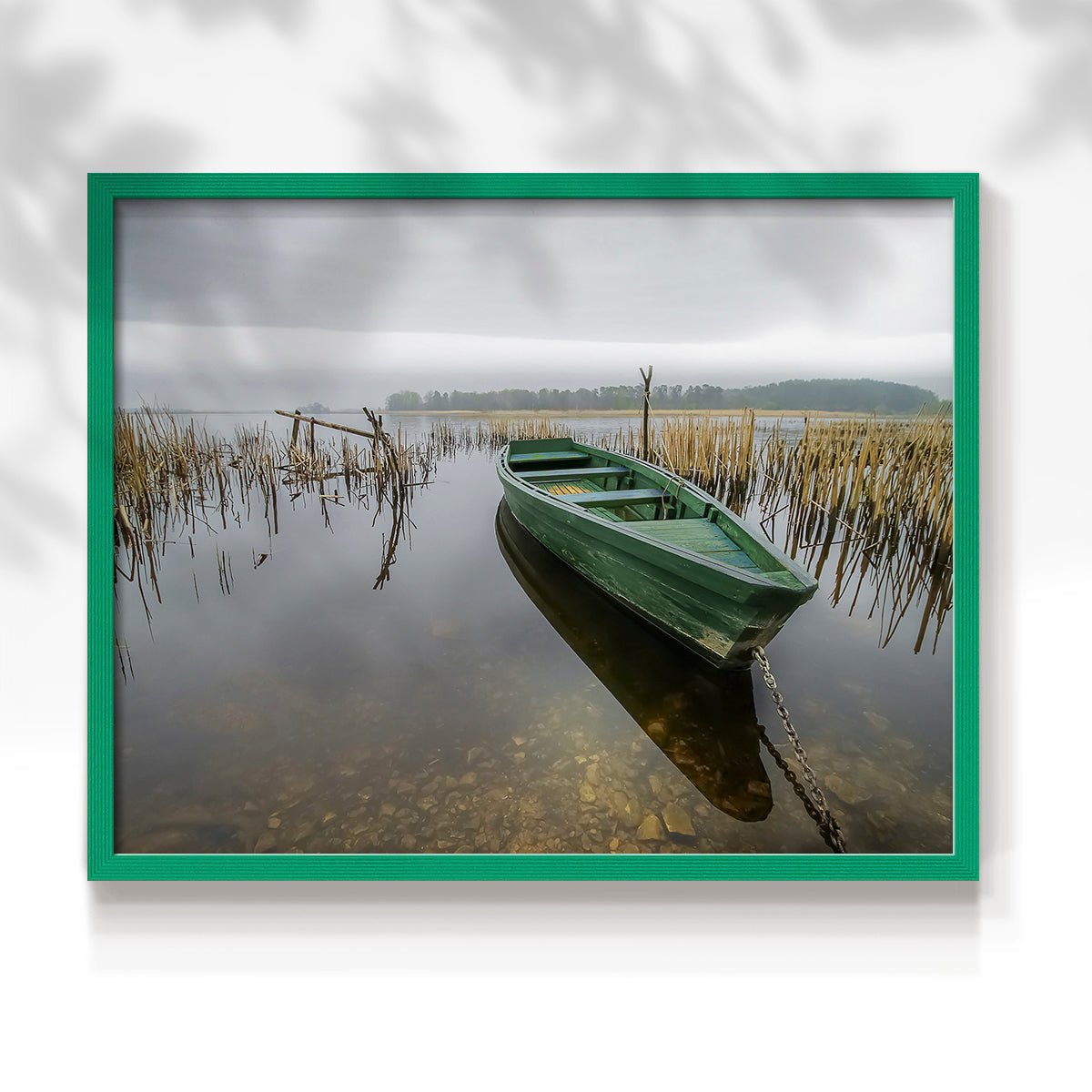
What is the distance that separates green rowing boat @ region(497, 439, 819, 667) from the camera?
115cm

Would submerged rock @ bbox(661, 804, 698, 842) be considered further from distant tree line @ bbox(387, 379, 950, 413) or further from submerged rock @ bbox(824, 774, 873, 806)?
distant tree line @ bbox(387, 379, 950, 413)

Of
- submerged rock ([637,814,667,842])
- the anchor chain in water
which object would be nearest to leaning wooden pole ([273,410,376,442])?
submerged rock ([637,814,667,842])

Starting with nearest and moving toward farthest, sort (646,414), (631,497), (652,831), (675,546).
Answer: (652,831), (646,414), (675,546), (631,497)

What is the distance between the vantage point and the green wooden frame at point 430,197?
1.00 m

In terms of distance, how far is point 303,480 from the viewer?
3.66 ft

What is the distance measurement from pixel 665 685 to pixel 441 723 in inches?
21.2

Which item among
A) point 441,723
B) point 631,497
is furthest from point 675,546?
point 441,723

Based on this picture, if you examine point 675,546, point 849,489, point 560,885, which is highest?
point 849,489

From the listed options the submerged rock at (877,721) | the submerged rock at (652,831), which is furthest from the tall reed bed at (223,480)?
the submerged rock at (877,721)

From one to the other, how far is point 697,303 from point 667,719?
3.04 ft

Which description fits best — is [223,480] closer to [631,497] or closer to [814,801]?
[631,497]

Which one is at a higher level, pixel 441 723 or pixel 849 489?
pixel 849 489

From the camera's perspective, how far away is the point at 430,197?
1036mm
